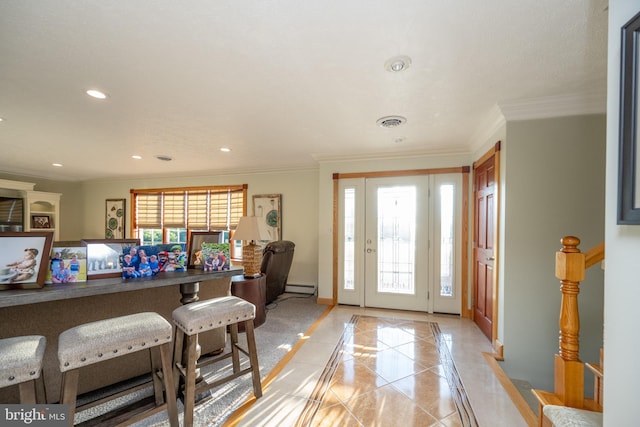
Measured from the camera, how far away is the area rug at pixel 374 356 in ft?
5.38

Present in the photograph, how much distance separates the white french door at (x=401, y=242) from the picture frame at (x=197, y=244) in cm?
227

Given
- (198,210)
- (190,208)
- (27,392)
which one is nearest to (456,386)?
(27,392)

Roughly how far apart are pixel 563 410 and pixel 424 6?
201 centimetres

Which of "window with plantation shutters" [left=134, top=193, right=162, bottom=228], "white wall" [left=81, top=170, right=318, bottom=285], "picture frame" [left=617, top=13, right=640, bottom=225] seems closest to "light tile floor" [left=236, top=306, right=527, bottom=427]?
"picture frame" [left=617, top=13, right=640, bottom=225]

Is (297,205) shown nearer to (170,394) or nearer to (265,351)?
(265,351)

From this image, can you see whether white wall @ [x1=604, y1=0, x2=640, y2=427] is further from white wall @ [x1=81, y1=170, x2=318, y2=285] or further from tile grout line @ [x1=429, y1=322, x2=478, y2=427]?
white wall @ [x1=81, y1=170, x2=318, y2=285]

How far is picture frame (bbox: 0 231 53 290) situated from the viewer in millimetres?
1183

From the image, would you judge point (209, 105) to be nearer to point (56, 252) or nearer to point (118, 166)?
point (56, 252)

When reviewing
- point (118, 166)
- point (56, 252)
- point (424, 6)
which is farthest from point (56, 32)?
point (118, 166)

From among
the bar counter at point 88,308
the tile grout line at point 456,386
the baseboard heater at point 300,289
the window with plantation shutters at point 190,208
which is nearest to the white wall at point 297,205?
the baseboard heater at point 300,289

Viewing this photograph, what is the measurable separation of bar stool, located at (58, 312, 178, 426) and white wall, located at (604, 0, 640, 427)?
1898 mm

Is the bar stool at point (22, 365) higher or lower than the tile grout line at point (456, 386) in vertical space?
higher

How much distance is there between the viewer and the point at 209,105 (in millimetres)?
2246

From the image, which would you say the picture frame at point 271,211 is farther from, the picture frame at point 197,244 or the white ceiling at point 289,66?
the picture frame at point 197,244
